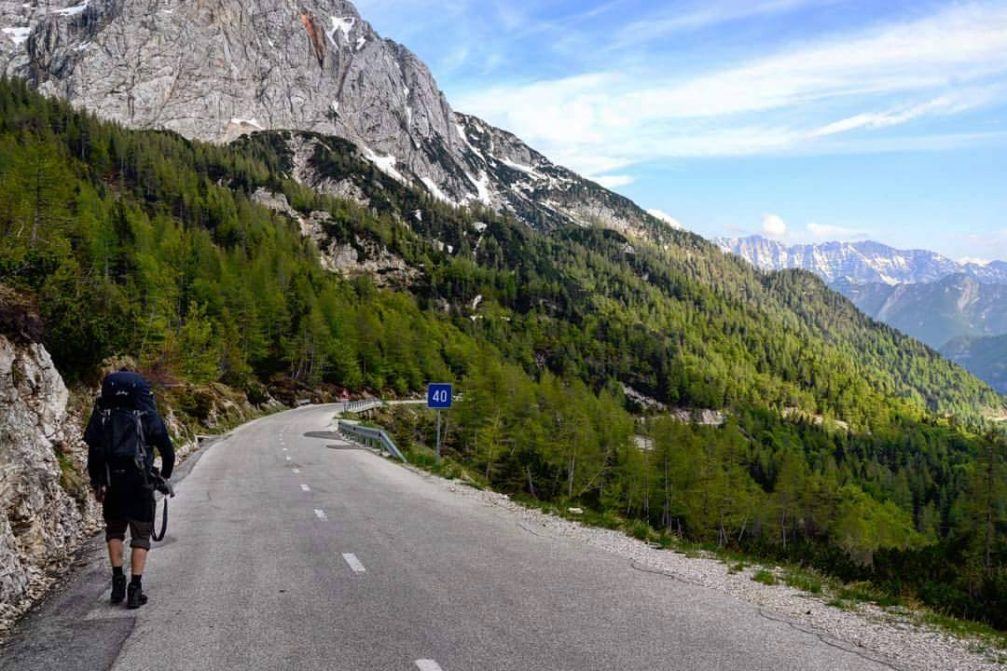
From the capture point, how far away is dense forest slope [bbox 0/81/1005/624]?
35.2m

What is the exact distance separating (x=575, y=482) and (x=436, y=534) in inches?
1925

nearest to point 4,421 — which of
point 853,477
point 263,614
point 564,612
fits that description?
point 263,614

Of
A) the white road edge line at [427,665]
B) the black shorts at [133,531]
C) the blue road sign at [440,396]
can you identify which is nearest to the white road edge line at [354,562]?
the black shorts at [133,531]

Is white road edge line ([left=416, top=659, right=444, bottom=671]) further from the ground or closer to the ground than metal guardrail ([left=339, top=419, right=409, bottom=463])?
further from the ground

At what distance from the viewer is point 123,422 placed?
7.16m

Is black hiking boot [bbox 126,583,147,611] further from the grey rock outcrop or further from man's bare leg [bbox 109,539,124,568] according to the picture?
the grey rock outcrop

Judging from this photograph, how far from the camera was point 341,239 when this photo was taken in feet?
591

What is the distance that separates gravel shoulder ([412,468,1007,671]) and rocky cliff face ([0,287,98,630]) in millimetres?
7877

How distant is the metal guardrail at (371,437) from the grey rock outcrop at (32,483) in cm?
1626

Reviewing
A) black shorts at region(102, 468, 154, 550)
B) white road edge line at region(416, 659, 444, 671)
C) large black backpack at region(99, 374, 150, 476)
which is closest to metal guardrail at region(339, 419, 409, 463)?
black shorts at region(102, 468, 154, 550)

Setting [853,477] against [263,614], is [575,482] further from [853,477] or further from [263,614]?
[853,477]

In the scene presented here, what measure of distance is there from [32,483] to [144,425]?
3811 millimetres

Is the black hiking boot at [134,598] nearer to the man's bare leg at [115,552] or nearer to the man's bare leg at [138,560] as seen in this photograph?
the man's bare leg at [138,560]

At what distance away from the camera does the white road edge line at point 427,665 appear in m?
5.40
